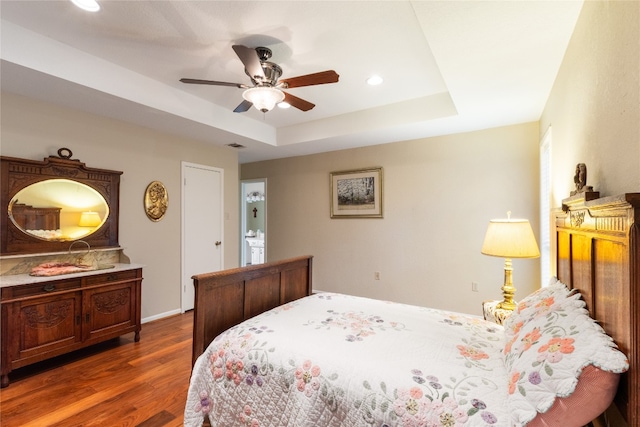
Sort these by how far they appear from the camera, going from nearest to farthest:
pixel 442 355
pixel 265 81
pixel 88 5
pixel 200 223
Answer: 1. pixel 442 355
2. pixel 88 5
3. pixel 265 81
4. pixel 200 223

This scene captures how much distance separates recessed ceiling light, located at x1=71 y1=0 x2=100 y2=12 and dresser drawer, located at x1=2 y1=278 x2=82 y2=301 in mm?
2108

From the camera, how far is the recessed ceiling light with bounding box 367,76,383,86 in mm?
2933

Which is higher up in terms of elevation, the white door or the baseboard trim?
the white door

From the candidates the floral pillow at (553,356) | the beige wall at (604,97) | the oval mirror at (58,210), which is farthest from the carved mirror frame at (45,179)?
the beige wall at (604,97)

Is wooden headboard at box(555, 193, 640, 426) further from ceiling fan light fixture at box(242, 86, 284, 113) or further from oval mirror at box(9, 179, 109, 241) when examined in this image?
oval mirror at box(9, 179, 109, 241)

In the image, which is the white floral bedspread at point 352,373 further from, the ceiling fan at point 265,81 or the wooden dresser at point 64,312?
the wooden dresser at point 64,312

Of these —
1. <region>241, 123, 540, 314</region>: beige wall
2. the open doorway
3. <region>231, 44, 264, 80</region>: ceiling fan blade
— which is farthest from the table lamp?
the open doorway

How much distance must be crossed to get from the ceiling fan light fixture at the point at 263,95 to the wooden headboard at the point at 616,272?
199 centimetres

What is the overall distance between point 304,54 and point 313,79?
48 cm

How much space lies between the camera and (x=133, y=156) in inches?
142

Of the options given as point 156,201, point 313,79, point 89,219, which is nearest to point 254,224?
point 156,201

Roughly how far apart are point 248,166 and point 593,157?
5352 mm

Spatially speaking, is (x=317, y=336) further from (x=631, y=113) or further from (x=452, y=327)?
(x=631, y=113)

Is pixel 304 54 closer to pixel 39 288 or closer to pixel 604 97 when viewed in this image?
pixel 604 97
